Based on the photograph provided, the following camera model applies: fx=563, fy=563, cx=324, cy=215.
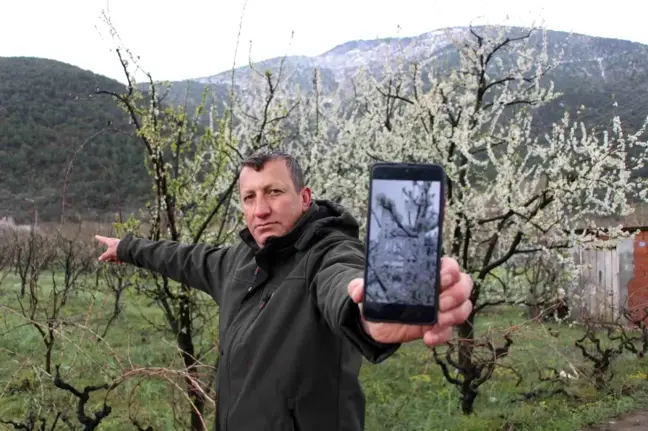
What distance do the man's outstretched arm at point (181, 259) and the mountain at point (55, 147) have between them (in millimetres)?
28883

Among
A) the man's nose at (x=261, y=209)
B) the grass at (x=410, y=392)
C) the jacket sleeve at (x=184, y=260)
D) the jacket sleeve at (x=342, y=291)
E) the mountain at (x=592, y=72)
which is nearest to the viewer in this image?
the jacket sleeve at (x=342, y=291)

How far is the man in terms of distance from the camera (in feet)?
5.71

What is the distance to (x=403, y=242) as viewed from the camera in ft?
3.65

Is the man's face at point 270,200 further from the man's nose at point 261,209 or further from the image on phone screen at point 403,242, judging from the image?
the image on phone screen at point 403,242

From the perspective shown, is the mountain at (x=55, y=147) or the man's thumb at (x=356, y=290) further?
the mountain at (x=55, y=147)

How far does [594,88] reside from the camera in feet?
251

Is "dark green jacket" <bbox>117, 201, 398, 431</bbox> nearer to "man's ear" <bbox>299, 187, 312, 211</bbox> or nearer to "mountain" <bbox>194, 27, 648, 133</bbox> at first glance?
"man's ear" <bbox>299, 187, 312, 211</bbox>

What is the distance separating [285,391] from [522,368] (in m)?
8.28

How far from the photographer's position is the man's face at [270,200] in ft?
6.49

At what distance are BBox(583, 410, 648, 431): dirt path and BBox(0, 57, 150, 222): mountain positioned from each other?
27.6 m

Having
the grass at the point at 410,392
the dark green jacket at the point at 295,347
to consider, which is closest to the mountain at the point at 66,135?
the grass at the point at 410,392

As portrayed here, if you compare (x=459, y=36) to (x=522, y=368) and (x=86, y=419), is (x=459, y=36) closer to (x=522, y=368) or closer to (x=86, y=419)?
(x=522, y=368)

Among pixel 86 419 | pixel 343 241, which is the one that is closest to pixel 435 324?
pixel 343 241

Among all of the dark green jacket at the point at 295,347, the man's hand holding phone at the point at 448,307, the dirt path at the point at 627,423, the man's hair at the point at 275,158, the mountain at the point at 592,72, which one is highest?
the mountain at the point at 592,72
